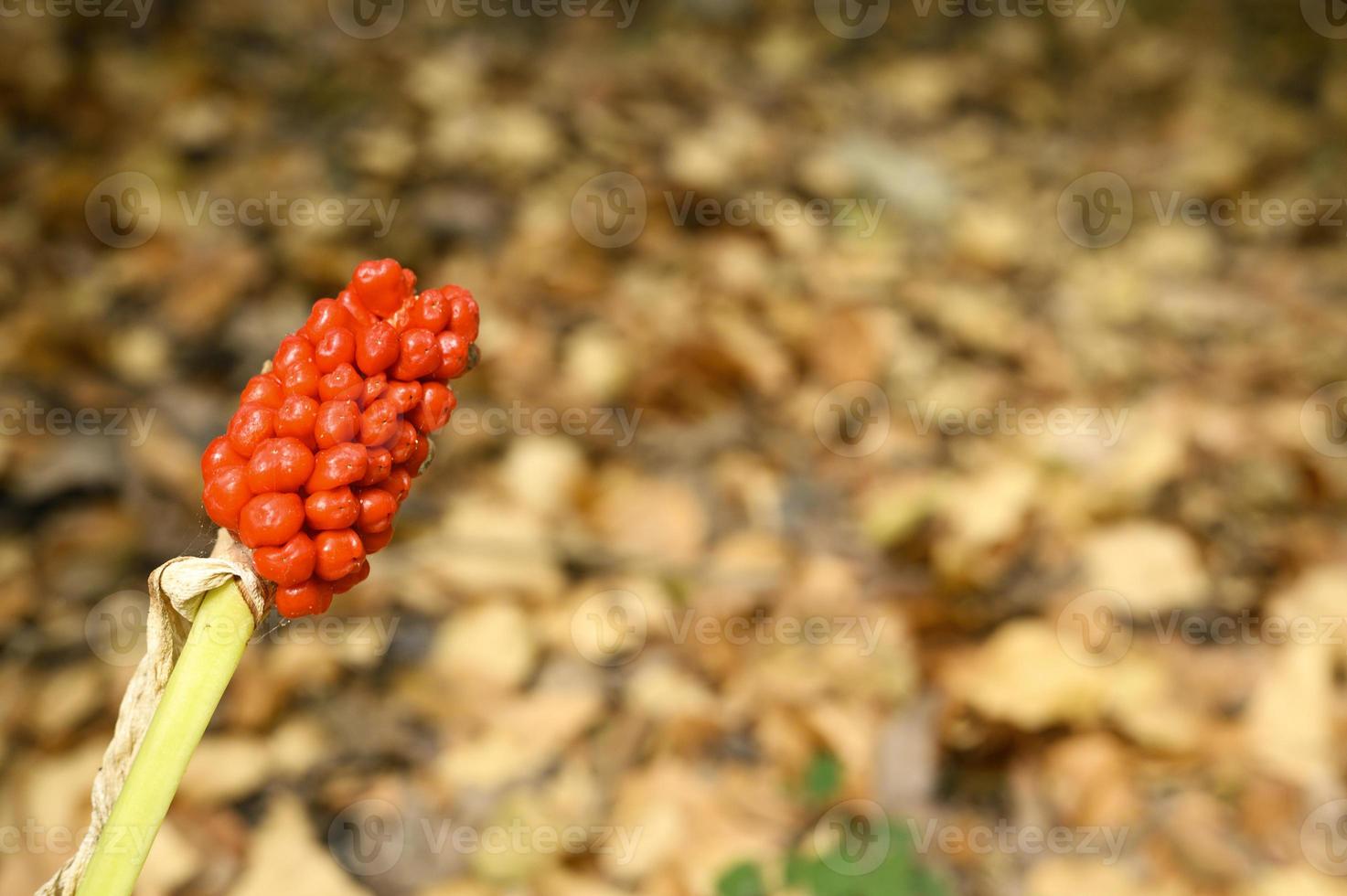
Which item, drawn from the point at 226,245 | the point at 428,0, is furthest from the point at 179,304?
the point at 428,0

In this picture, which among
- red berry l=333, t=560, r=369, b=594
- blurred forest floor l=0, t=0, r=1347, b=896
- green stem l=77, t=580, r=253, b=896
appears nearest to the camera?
green stem l=77, t=580, r=253, b=896

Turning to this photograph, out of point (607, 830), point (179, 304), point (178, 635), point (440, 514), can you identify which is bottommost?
point (607, 830)

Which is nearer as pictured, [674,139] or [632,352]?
[632,352]

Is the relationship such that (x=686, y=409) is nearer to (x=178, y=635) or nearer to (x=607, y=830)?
(x=607, y=830)

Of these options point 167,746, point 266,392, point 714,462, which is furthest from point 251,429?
point 714,462

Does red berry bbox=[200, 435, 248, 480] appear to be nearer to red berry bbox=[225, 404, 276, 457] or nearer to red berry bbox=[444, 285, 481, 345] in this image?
red berry bbox=[225, 404, 276, 457]

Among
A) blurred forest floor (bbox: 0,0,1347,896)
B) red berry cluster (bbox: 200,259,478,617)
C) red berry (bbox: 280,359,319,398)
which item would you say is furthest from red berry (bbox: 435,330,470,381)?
blurred forest floor (bbox: 0,0,1347,896)

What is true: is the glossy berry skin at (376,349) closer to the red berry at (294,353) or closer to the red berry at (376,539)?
the red berry at (294,353)
